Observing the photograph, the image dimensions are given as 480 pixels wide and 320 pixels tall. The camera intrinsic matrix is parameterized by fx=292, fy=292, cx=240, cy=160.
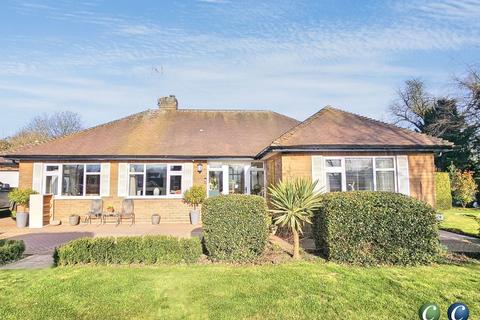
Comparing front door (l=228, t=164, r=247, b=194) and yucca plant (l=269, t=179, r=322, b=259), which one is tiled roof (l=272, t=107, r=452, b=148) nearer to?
yucca plant (l=269, t=179, r=322, b=259)

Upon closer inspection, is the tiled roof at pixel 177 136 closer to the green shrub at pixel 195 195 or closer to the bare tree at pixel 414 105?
the green shrub at pixel 195 195

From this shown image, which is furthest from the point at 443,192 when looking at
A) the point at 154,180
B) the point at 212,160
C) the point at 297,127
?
the point at 154,180

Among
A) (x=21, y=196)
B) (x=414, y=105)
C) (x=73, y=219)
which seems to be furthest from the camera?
(x=414, y=105)

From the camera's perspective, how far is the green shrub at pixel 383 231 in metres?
6.78

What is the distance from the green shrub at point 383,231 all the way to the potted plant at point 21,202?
13.9 metres

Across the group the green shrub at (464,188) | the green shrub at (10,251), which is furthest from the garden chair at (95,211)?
the green shrub at (464,188)

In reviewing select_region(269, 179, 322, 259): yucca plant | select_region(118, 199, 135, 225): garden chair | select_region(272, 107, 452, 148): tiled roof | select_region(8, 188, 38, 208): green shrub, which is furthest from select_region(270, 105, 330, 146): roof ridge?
select_region(8, 188, 38, 208): green shrub

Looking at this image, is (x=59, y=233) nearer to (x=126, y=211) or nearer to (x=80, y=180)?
(x=126, y=211)

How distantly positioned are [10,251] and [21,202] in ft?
25.3

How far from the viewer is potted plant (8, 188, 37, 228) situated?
13484mm

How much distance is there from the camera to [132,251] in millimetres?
7168

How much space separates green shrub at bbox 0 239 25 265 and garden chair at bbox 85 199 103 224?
6.23 meters

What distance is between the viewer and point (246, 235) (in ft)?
23.5

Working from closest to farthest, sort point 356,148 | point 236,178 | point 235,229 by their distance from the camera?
point 235,229
point 356,148
point 236,178
